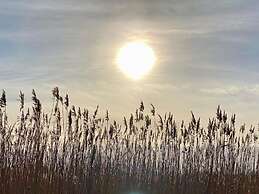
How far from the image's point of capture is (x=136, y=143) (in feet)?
32.0

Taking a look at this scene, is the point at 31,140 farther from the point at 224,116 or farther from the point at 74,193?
the point at 224,116

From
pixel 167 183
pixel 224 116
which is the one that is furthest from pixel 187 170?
pixel 224 116

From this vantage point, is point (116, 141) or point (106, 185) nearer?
point (106, 185)

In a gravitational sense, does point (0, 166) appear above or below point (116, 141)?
below

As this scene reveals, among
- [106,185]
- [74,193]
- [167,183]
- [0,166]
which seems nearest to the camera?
[0,166]

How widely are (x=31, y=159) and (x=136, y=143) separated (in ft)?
8.14

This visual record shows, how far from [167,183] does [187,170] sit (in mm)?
441

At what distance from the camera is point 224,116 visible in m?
9.62

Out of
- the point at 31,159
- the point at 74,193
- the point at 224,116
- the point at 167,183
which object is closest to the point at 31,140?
the point at 31,159

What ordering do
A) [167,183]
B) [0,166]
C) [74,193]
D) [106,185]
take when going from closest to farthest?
[0,166] < [74,193] < [106,185] < [167,183]

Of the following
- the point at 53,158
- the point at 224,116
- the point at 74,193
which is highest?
the point at 224,116

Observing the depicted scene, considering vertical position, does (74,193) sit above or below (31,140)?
below

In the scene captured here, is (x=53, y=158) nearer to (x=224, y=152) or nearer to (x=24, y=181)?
(x=24, y=181)

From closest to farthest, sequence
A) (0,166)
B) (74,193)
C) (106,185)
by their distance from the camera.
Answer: (0,166) → (74,193) → (106,185)
